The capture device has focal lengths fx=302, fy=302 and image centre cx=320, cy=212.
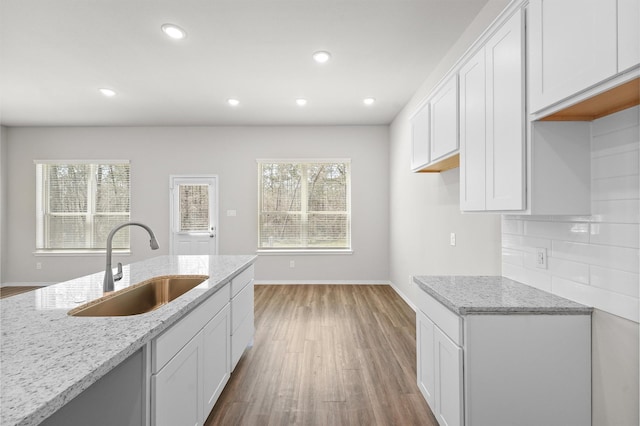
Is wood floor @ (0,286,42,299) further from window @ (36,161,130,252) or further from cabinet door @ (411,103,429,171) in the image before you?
cabinet door @ (411,103,429,171)

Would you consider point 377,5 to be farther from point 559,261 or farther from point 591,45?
point 559,261

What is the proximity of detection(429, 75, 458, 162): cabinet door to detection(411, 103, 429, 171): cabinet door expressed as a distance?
3.2 inches

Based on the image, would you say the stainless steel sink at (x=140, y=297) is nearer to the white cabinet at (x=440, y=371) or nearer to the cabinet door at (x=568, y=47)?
the white cabinet at (x=440, y=371)

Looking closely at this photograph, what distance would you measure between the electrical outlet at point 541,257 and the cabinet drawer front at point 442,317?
62 cm

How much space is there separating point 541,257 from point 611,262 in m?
0.41

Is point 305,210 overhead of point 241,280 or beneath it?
overhead

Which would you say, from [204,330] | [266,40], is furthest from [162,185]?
[204,330]

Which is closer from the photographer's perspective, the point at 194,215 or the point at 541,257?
the point at 541,257

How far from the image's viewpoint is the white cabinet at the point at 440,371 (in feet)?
4.80

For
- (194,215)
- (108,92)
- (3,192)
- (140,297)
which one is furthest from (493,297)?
(3,192)

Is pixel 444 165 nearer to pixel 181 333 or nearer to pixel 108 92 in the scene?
pixel 181 333

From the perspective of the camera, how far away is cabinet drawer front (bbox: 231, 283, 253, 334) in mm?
2258

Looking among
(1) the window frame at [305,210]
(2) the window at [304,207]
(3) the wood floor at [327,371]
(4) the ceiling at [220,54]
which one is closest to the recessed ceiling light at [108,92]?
(4) the ceiling at [220,54]

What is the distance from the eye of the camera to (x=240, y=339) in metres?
2.46
